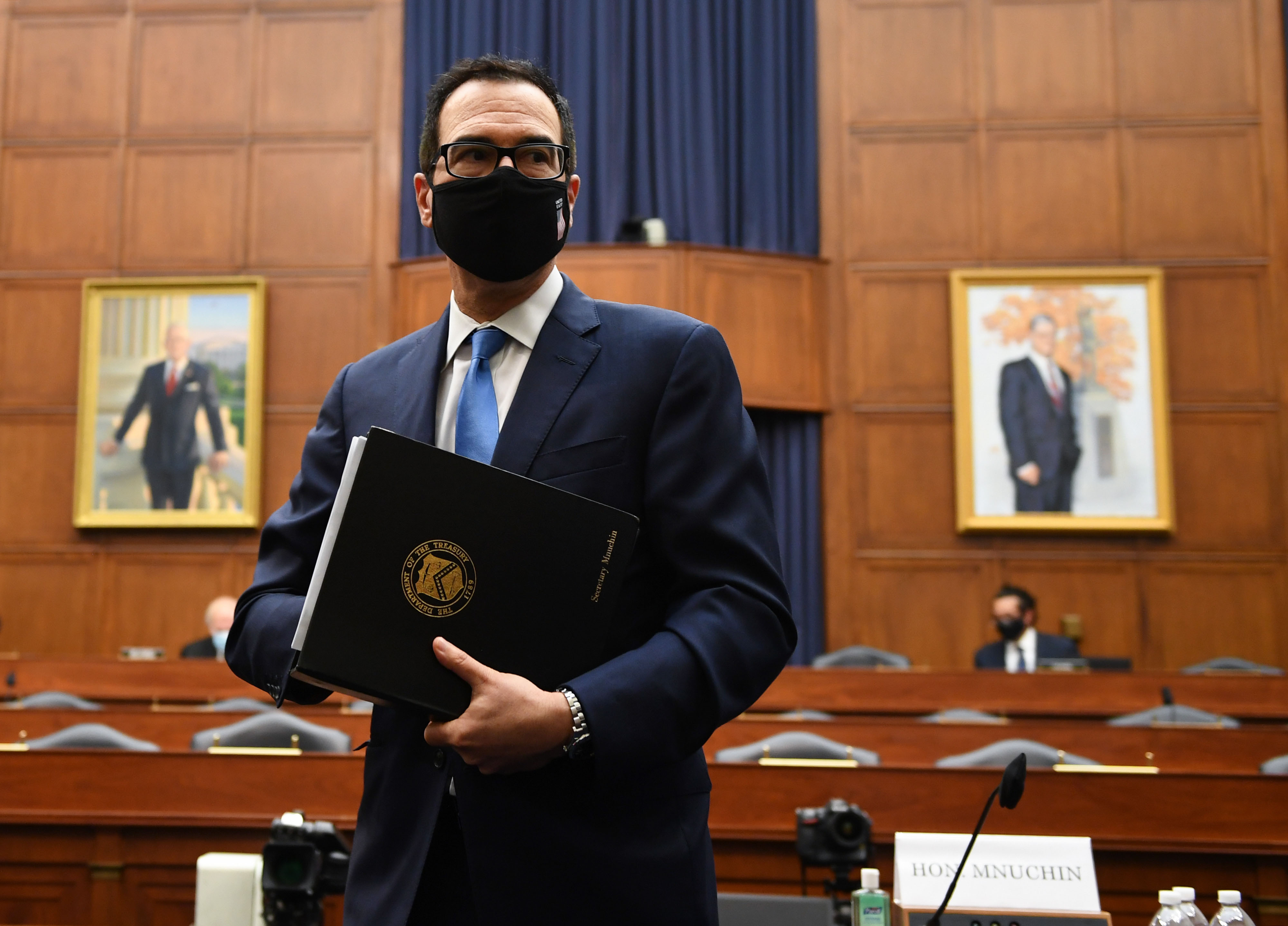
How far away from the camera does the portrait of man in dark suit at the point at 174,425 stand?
9.09 meters

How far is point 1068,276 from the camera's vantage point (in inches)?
353

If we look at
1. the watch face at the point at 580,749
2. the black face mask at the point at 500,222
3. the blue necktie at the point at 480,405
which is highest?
the black face mask at the point at 500,222

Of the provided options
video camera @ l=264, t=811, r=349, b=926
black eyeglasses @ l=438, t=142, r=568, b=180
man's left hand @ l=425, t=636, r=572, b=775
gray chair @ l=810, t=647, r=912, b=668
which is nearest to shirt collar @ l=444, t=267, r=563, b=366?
black eyeglasses @ l=438, t=142, r=568, b=180

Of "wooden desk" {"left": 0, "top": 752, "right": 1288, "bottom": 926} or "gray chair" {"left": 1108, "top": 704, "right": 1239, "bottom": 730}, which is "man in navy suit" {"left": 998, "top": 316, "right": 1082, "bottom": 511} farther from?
"wooden desk" {"left": 0, "top": 752, "right": 1288, "bottom": 926}

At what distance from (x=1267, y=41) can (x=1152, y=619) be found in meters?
4.47

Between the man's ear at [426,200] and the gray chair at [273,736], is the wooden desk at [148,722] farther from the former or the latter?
the man's ear at [426,200]

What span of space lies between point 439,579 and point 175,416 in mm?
8551

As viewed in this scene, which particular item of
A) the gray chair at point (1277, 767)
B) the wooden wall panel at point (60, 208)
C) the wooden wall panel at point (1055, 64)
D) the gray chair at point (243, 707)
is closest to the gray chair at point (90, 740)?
the gray chair at point (243, 707)

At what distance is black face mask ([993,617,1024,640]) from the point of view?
7641 mm

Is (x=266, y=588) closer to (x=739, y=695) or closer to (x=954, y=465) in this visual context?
(x=739, y=695)

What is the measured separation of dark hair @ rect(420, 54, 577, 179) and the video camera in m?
1.55

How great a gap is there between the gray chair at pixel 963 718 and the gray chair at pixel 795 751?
2.30 ft

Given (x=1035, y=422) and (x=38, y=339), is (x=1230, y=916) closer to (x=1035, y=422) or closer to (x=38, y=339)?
(x=1035, y=422)

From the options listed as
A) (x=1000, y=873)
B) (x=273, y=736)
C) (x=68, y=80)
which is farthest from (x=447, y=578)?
(x=68, y=80)
